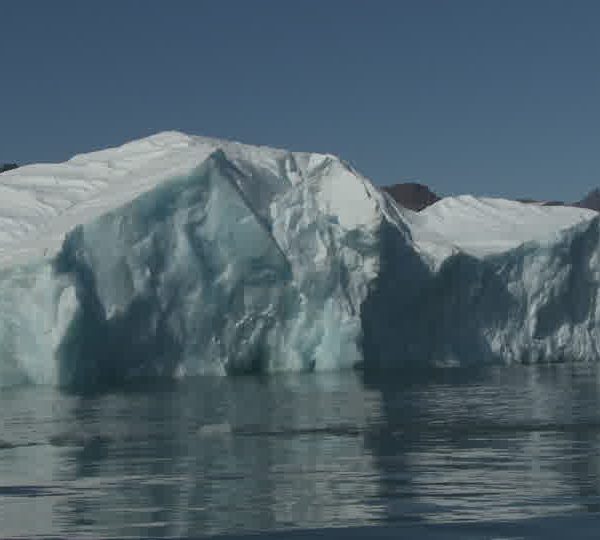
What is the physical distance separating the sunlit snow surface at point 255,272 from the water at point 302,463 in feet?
13.9

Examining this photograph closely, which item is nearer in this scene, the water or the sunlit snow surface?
the water

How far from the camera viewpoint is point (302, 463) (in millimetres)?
14305

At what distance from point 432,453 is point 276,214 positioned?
68.6 ft

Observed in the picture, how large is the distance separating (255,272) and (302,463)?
19516 millimetres

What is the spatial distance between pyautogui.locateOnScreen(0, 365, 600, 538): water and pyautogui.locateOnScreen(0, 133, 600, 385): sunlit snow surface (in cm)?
424

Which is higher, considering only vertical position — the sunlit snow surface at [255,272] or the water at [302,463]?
the sunlit snow surface at [255,272]

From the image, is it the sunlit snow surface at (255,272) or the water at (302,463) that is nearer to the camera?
the water at (302,463)

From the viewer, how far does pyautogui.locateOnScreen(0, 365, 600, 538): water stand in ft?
33.4

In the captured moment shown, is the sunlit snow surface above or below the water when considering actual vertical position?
above

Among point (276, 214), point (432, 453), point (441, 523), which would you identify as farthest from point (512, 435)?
point (276, 214)

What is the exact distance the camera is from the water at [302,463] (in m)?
10.2

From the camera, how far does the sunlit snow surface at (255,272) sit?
30.8 metres

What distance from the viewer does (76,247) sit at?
30.7m

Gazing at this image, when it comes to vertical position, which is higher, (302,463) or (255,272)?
(255,272)
